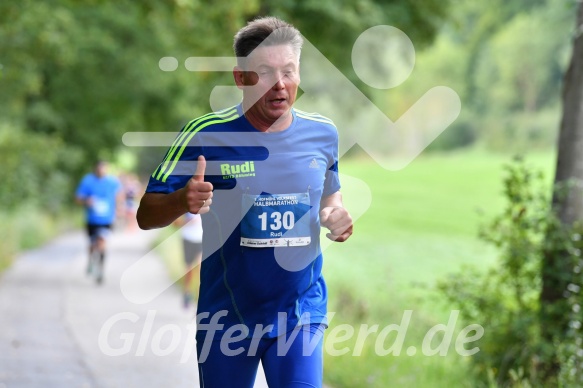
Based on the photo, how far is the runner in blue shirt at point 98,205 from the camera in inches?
699

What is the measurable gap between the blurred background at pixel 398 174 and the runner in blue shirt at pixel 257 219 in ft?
4.27

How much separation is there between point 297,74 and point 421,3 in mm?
13995

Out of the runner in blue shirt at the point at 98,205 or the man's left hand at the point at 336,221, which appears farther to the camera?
the runner in blue shirt at the point at 98,205

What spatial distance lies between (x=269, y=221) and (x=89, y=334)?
780 centimetres

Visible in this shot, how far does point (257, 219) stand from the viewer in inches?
167

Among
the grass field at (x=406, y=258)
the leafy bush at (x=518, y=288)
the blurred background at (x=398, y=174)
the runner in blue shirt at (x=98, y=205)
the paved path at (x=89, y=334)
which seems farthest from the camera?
the runner in blue shirt at (x=98, y=205)

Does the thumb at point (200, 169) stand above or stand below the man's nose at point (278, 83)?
below

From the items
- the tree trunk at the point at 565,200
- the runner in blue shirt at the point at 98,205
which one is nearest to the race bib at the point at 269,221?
the tree trunk at the point at 565,200

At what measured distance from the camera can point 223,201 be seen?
4.34m

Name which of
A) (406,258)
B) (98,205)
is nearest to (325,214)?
(98,205)

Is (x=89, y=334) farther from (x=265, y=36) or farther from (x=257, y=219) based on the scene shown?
(x=265, y=36)

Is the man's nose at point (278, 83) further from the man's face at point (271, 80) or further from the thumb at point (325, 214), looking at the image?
the thumb at point (325, 214)

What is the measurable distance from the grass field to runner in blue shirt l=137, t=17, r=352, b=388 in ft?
3.39

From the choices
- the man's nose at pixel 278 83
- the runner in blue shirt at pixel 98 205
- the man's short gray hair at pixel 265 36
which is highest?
the man's short gray hair at pixel 265 36
